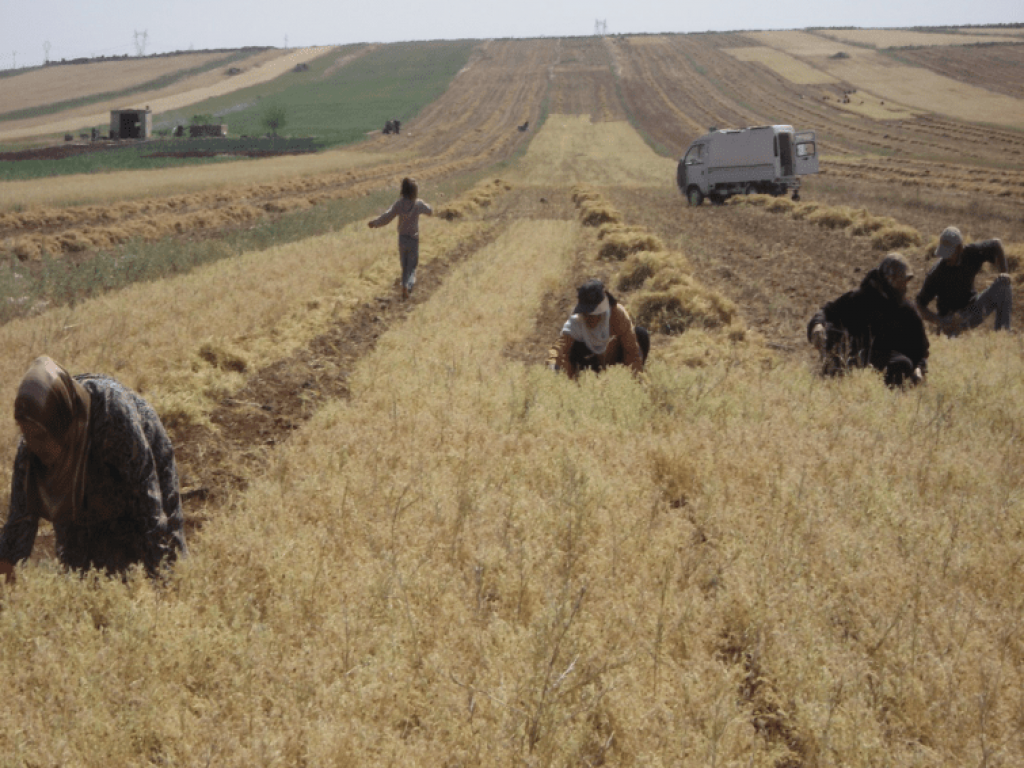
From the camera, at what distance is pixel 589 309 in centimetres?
621

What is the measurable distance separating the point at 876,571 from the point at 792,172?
27.7m

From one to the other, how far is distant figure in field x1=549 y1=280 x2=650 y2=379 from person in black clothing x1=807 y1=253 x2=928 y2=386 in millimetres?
1725

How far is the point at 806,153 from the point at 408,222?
2386 cm

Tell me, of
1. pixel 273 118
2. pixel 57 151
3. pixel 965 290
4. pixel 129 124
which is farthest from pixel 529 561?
pixel 273 118

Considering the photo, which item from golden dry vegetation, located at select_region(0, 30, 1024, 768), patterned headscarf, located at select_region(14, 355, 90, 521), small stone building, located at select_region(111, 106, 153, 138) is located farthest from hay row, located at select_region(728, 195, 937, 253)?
small stone building, located at select_region(111, 106, 153, 138)

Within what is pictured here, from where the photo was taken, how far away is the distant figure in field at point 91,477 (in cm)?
288

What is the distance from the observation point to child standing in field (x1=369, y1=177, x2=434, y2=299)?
1128 centimetres

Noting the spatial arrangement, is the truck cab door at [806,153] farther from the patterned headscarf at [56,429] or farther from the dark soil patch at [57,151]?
the dark soil patch at [57,151]

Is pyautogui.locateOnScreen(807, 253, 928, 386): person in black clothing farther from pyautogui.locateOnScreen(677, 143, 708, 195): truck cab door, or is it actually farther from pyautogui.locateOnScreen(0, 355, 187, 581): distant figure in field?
pyautogui.locateOnScreen(677, 143, 708, 195): truck cab door

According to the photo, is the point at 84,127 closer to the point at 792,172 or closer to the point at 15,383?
the point at 792,172

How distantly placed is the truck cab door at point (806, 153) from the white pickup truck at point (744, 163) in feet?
1.14

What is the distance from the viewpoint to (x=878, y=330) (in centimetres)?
672

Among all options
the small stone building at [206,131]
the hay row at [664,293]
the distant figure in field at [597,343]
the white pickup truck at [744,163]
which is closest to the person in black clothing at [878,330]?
the distant figure in field at [597,343]

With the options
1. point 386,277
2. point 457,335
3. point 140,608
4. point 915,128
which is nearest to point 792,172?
point 386,277
